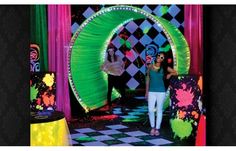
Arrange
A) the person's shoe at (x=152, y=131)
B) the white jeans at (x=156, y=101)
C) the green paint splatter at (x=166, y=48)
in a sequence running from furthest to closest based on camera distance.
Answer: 1. the green paint splatter at (x=166, y=48)
2. the white jeans at (x=156, y=101)
3. the person's shoe at (x=152, y=131)

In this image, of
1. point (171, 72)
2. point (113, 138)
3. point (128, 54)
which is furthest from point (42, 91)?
point (171, 72)

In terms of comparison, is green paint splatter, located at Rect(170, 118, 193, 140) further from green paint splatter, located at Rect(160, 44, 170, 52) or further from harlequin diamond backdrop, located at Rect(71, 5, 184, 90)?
green paint splatter, located at Rect(160, 44, 170, 52)

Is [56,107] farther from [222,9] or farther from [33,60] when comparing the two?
[222,9]

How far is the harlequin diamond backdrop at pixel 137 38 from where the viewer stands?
13.0 ft

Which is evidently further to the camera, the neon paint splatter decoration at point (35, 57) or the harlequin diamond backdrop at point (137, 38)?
the harlequin diamond backdrop at point (137, 38)

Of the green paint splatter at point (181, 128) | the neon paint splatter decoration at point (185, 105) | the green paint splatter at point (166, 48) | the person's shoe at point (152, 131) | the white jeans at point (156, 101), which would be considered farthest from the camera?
the green paint splatter at point (166, 48)

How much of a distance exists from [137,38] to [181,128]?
1.17 metres

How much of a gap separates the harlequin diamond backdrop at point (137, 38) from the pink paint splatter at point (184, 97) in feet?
1.77

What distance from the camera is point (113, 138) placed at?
3717 mm

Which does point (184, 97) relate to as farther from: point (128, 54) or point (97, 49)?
point (97, 49)

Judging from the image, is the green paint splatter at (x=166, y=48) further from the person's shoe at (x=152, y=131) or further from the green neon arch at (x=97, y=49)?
the person's shoe at (x=152, y=131)

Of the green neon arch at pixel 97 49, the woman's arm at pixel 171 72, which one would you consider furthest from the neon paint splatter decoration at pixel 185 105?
the green neon arch at pixel 97 49

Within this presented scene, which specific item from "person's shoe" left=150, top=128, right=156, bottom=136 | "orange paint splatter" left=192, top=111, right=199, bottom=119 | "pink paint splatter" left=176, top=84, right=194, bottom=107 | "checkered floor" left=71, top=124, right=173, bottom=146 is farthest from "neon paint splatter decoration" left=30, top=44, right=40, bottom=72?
"orange paint splatter" left=192, top=111, right=199, bottom=119

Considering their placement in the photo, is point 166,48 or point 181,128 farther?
point 166,48
